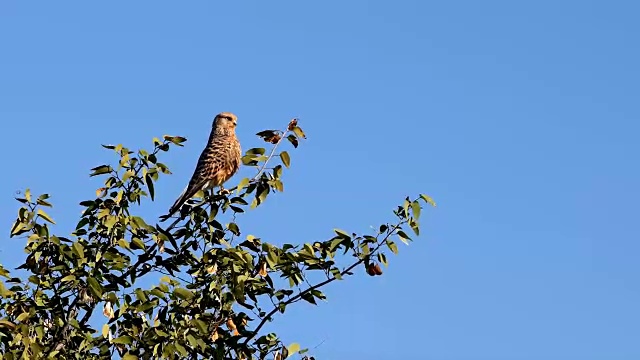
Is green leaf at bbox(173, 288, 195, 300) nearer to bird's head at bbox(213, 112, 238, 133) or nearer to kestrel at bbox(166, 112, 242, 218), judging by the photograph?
kestrel at bbox(166, 112, 242, 218)

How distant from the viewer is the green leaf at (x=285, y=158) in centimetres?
712

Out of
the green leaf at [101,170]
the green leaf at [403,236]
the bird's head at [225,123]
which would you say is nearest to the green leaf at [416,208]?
the green leaf at [403,236]

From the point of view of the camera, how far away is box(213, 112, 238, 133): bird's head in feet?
36.7

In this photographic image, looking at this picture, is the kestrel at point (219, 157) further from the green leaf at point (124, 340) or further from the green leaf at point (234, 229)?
the green leaf at point (124, 340)

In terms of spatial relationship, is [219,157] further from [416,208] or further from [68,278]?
[416,208]

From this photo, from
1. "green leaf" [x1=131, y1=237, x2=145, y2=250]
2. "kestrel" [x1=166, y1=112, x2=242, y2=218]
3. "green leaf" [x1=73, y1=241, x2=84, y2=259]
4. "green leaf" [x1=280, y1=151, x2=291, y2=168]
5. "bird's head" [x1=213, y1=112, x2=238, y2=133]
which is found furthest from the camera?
"bird's head" [x1=213, y1=112, x2=238, y2=133]

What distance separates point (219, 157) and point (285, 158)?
3.18 metres

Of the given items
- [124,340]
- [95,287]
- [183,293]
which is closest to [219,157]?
[183,293]

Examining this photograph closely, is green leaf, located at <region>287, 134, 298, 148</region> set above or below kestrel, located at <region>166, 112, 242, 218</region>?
below

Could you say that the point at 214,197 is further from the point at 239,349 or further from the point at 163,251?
the point at 239,349

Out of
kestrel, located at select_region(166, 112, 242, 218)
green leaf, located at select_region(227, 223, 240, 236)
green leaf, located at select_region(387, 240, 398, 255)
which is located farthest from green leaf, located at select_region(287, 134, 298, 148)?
kestrel, located at select_region(166, 112, 242, 218)

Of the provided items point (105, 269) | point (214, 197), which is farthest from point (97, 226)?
point (214, 197)

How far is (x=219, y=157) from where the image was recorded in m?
10.2

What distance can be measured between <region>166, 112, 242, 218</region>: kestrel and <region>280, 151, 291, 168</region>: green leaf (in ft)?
6.73
